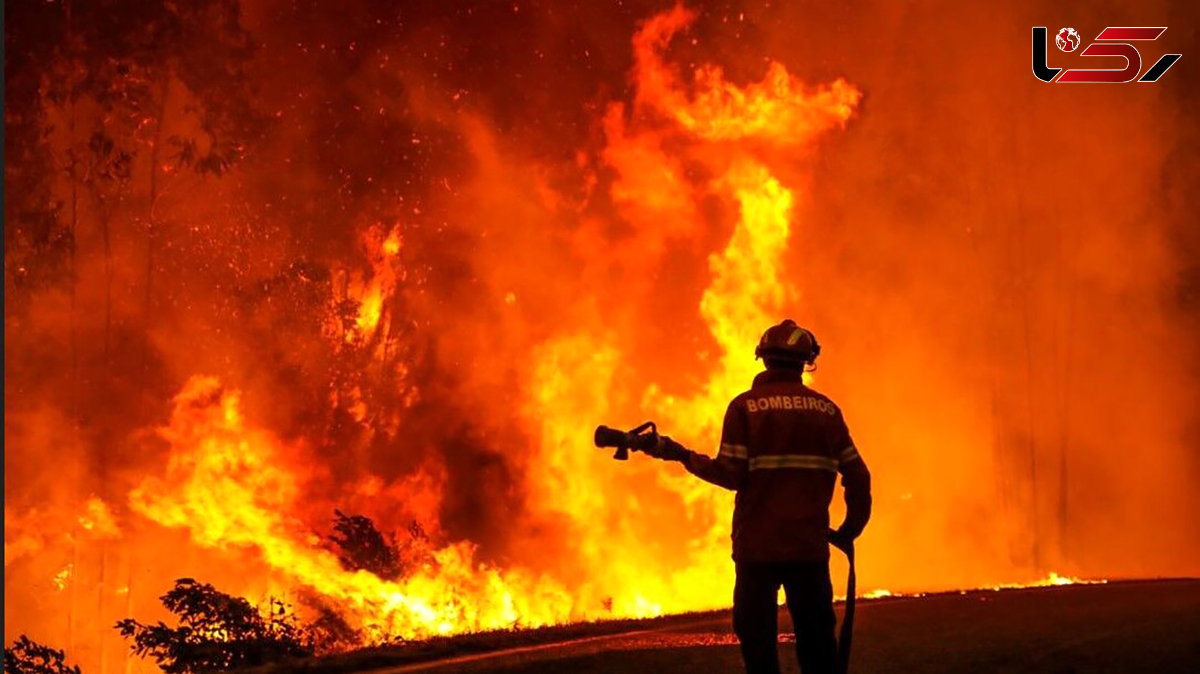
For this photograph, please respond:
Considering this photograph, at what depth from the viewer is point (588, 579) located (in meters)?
16.2

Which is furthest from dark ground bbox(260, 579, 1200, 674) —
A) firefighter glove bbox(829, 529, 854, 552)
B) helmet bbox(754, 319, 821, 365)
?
helmet bbox(754, 319, 821, 365)

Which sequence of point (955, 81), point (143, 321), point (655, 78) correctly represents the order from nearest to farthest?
point (655, 78) < point (143, 321) < point (955, 81)

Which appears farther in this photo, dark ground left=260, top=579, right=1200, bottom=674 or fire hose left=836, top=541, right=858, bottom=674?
dark ground left=260, top=579, right=1200, bottom=674

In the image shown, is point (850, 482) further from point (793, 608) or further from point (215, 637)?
point (215, 637)

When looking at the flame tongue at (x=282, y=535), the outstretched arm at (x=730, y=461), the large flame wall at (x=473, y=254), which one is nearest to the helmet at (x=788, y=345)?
the outstretched arm at (x=730, y=461)

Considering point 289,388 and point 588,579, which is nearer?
point 588,579

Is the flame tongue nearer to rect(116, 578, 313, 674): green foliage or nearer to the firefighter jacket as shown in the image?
rect(116, 578, 313, 674): green foliage

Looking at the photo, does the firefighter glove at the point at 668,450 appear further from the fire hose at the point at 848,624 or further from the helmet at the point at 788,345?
the fire hose at the point at 848,624

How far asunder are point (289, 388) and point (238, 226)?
258cm

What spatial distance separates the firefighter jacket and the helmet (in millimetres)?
130

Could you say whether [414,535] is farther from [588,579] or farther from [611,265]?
[611,265]

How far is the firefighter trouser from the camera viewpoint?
492 centimetres

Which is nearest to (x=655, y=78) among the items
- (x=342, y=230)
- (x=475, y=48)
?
(x=475, y=48)

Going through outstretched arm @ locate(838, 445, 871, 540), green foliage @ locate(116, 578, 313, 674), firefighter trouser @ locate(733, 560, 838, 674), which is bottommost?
firefighter trouser @ locate(733, 560, 838, 674)
